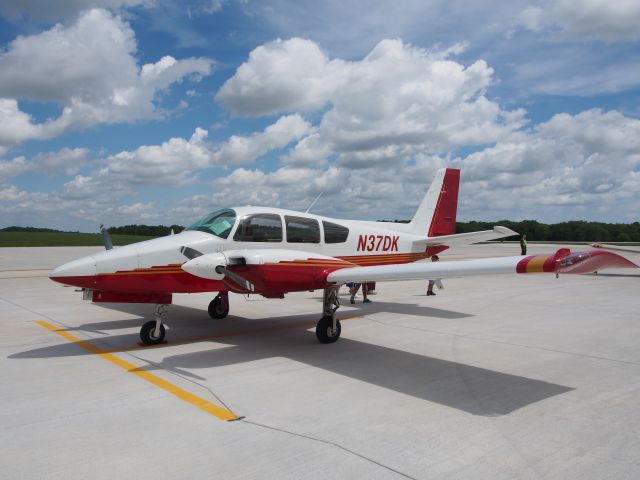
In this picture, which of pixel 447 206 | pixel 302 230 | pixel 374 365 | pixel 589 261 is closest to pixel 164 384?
pixel 374 365

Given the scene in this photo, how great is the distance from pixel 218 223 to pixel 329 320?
112 inches

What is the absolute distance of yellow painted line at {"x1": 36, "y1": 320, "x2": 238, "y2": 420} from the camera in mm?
5129

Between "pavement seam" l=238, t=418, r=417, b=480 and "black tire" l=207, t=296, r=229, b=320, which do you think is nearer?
"pavement seam" l=238, t=418, r=417, b=480

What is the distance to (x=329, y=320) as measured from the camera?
→ 872 centimetres

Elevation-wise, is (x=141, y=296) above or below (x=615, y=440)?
above

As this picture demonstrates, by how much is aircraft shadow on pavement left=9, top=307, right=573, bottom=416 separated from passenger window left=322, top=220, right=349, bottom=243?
203 centimetres

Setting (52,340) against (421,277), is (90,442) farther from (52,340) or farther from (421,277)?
(52,340)

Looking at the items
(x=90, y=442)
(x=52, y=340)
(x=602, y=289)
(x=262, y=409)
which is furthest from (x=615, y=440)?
(x=602, y=289)

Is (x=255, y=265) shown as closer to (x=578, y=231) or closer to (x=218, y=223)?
(x=218, y=223)

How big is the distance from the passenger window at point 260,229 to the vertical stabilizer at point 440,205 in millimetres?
5547

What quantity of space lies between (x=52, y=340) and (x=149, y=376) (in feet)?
11.7

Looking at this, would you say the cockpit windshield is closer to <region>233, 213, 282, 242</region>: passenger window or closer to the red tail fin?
<region>233, 213, 282, 242</region>: passenger window

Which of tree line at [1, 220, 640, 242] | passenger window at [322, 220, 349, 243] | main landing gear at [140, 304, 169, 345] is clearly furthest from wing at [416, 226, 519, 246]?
tree line at [1, 220, 640, 242]

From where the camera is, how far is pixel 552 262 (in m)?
5.37
